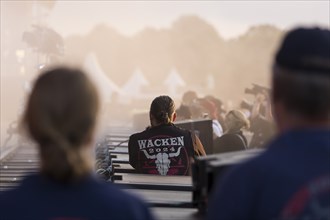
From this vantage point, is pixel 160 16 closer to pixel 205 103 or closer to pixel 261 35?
pixel 261 35

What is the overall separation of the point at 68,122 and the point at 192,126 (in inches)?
184

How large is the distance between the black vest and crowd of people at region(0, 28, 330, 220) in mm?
3581

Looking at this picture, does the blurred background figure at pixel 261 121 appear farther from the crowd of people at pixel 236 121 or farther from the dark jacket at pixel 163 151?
the dark jacket at pixel 163 151

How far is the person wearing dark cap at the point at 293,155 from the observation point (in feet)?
7.38

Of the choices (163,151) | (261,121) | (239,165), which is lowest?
(261,121)

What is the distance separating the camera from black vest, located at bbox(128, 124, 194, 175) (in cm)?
595

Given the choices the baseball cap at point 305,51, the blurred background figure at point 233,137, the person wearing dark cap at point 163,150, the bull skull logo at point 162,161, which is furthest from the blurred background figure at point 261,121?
the baseball cap at point 305,51

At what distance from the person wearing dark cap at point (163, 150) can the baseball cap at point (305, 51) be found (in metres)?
3.61

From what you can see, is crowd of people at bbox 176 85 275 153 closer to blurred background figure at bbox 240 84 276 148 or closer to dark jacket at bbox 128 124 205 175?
blurred background figure at bbox 240 84 276 148

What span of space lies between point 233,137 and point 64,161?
549 cm

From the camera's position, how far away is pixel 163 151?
6.00m

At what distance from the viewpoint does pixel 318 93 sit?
230cm

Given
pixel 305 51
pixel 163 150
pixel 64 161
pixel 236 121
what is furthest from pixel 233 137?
pixel 64 161

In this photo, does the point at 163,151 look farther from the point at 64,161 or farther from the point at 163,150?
the point at 64,161
